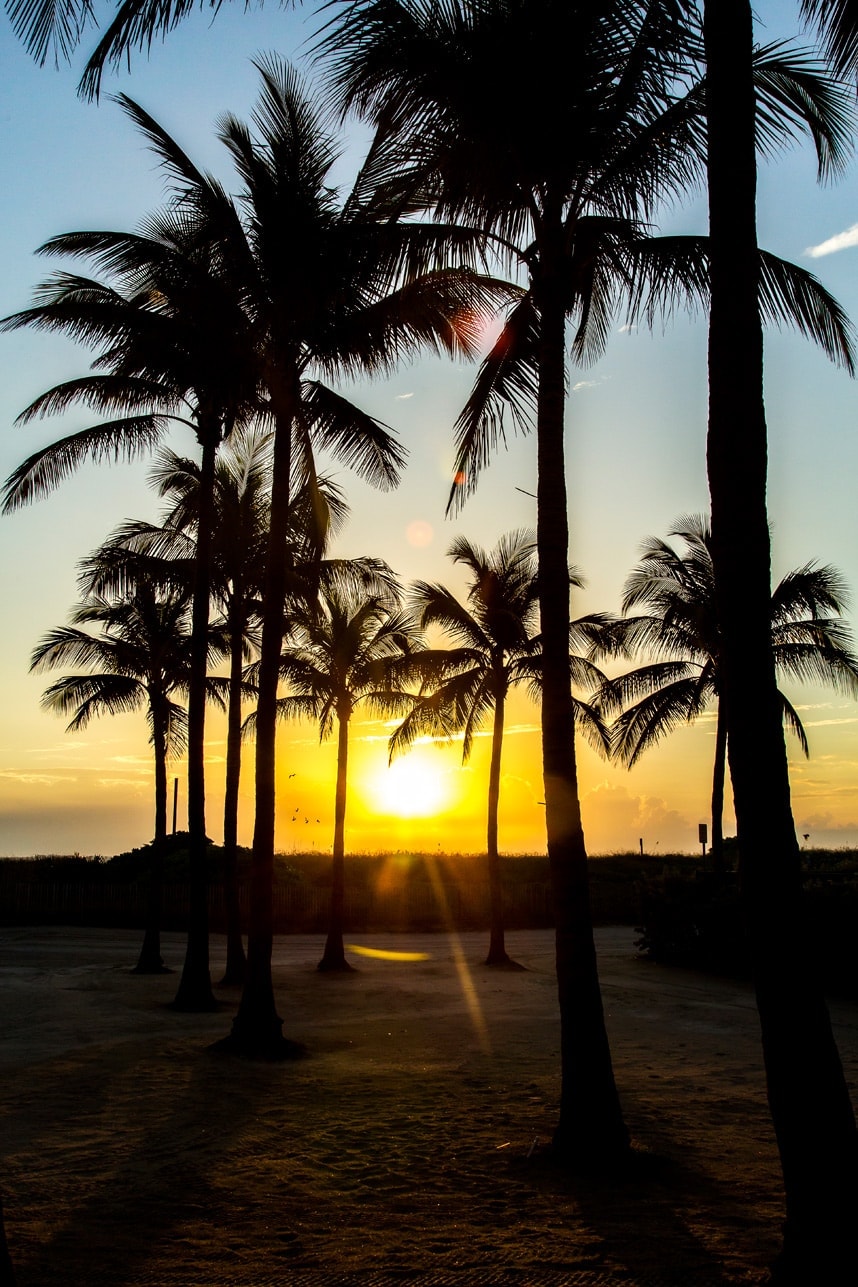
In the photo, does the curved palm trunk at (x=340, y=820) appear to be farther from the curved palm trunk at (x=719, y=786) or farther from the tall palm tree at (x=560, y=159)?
the tall palm tree at (x=560, y=159)

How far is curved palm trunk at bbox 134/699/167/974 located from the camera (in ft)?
74.0

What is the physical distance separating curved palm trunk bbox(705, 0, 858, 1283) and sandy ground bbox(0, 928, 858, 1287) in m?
0.87

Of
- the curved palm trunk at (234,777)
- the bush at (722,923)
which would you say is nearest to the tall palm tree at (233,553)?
the curved palm trunk at (234,777)

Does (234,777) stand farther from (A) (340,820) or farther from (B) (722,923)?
(B) (722,923)

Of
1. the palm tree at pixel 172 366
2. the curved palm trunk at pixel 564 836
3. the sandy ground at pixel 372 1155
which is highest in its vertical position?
the palm tree at pixel 172 366

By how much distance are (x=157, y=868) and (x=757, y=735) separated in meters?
20.5

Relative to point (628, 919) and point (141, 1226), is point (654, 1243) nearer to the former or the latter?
point (141, 1226)

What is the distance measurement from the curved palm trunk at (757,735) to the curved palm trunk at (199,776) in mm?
12385

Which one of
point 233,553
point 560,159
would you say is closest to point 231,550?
point 233,553

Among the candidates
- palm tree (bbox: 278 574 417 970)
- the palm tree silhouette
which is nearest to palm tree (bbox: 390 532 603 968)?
palm tree (bbox: 278 574 417 970)

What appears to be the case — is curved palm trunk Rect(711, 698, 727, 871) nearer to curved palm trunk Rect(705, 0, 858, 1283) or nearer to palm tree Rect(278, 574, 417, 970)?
palm tree Rect(278, 574, 417, 970)

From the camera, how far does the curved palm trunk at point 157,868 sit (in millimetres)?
22547

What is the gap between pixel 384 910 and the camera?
39531mm

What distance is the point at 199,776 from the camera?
16.7 metres
